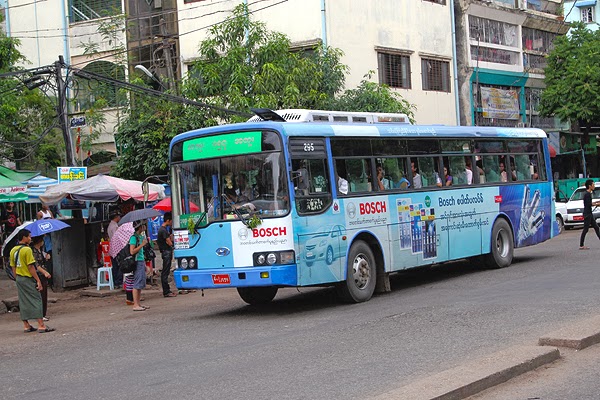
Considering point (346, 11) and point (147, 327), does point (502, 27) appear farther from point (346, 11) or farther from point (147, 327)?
point (147, 327)

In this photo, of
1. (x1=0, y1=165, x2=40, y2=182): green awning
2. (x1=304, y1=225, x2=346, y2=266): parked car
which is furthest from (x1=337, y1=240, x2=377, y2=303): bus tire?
(x1=0, y1=165, x2=40, y2=182): green awning

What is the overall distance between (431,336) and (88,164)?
25.8 metres

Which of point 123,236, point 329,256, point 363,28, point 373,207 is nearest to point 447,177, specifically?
point 373,207

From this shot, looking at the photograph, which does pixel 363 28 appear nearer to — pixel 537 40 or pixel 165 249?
pixel 537 40

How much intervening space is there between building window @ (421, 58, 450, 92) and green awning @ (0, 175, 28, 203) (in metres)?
17.7

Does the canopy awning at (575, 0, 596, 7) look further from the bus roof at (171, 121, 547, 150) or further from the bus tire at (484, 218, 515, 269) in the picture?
the bus tire at (484, 218, 515, 269)

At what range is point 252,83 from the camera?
25.3 meters

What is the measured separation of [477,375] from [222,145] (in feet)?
22.4

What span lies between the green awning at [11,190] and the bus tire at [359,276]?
31.6 ft

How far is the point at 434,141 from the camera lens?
16.2m

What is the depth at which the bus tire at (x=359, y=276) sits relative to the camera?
13.5 meters

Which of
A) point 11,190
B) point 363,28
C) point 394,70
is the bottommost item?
point 11,190

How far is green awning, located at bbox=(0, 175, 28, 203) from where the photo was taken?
19361 millimetres

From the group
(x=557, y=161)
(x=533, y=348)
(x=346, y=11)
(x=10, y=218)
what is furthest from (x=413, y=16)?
(x=533, y=348)
